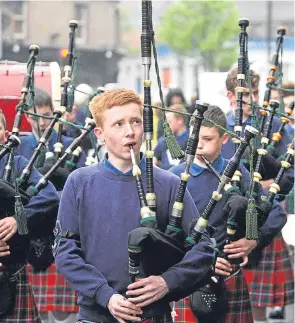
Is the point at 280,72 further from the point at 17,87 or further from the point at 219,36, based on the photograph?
the point at 219,36

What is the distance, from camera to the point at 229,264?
19.5ft

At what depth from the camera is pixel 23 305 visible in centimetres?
598

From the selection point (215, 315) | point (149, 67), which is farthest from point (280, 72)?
A: point (149, 67)

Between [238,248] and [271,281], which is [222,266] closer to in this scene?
[238,248]

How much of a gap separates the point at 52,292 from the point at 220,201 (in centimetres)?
244

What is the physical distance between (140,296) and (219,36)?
35.5 meters

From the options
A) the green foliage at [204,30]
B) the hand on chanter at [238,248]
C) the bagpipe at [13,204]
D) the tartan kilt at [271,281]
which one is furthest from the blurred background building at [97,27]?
the bagpipe at [13,204]

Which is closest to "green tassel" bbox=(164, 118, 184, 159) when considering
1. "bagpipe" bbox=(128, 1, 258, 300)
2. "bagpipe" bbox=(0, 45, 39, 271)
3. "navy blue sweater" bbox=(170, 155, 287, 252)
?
"bagpipe" bbox=(128, 1, 258, 300)

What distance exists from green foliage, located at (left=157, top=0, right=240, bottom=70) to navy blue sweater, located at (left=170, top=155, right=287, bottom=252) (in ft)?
107

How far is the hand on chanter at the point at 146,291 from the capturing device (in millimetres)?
4418

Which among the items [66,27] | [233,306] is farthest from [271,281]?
[66,27]

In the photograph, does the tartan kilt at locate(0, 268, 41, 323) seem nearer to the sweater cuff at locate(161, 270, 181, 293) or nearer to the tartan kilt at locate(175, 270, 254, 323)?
the tartan kilt at locate(175, 270, 254, 323)

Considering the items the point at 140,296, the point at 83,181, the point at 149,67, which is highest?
the point at 149,67

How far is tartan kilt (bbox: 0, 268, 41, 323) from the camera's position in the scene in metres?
5.94
